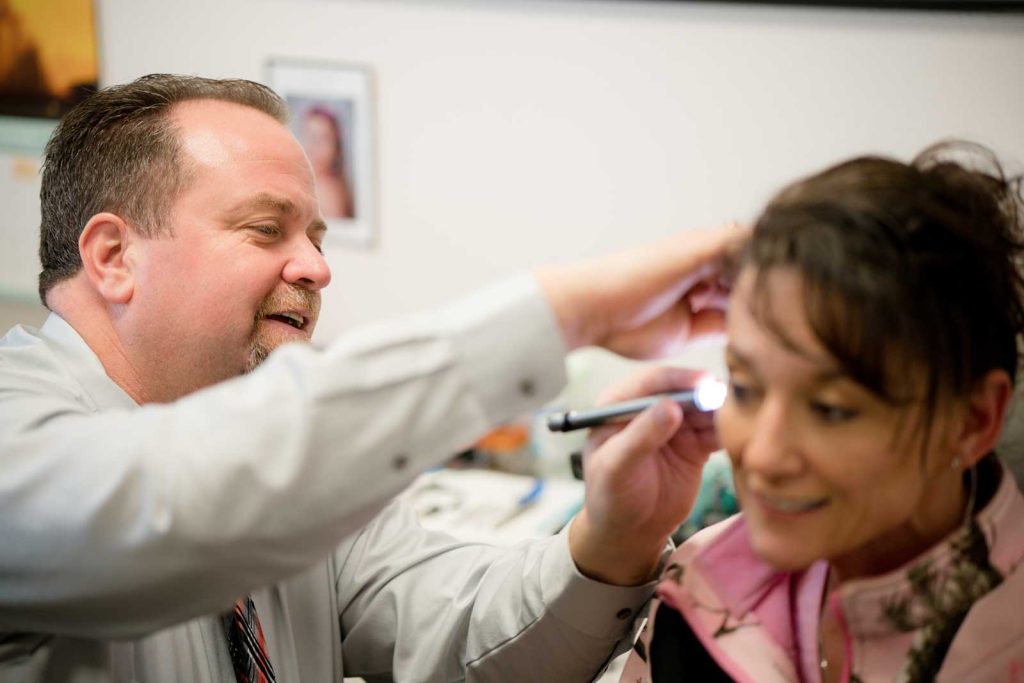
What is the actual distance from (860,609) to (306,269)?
0.79 m

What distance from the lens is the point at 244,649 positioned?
1095 mm

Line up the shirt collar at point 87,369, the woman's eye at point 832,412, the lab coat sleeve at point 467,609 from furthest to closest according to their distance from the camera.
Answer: the shirt collar at point 87,369 < the lab coat sleeve at point 467,609 < the woman's eye at point 832,412

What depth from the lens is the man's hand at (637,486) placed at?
89 centimetres

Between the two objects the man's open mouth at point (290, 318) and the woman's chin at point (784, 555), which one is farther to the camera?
the man's open mouth at point (290, 318)

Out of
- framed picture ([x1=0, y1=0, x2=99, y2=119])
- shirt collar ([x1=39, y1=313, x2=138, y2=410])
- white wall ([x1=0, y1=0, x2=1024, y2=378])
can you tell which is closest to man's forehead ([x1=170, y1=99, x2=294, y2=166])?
shirt collar ([x1=39, y1=313, x2=138, y2=410])

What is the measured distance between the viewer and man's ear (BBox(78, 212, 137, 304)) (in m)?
1.19

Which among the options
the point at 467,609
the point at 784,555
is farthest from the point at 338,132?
the point at 784,555

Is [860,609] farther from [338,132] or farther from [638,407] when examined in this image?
[338,132]

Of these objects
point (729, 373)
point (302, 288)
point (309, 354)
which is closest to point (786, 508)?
point (729, 373)

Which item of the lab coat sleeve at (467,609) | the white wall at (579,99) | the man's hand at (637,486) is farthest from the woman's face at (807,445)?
the white wall at (579,99)

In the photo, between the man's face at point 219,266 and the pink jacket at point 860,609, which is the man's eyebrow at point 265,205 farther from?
the pink jacket at point 860,609

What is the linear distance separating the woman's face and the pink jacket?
1.8 inches

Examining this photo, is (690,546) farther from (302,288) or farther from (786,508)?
(302,288)

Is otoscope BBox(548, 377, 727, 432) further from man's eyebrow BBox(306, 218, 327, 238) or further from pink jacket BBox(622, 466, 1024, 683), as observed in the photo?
man's eyebrow BBox(306, 218, 327, 238)
